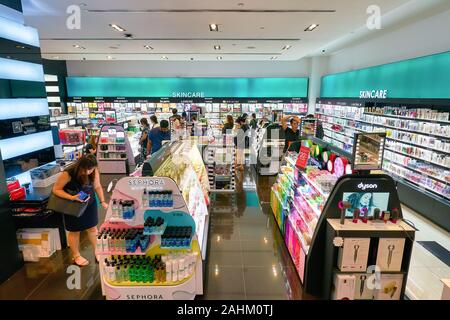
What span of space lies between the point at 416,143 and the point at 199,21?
5693 mm

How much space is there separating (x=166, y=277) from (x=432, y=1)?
24.9 feet

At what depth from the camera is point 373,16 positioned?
550 cm

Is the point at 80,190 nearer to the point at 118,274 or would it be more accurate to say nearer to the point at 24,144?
the point at 118,274

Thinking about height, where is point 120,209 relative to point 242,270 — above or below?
above

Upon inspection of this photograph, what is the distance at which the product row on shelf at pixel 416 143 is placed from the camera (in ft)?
19.2

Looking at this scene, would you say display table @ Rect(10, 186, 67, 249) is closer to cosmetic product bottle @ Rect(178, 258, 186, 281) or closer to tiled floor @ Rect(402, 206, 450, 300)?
cosmetic product bottle @ Rect(178, 258, 186, 281)

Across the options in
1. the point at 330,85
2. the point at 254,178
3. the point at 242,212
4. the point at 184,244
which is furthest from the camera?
the point at 330,85

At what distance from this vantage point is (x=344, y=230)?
2900 mm

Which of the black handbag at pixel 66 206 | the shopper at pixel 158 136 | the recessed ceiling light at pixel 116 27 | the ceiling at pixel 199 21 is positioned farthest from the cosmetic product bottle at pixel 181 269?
the recessed ceiling light at pixel 116 27

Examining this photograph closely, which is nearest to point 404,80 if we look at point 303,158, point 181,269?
point 303,158

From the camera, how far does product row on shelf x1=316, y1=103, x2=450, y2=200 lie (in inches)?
230

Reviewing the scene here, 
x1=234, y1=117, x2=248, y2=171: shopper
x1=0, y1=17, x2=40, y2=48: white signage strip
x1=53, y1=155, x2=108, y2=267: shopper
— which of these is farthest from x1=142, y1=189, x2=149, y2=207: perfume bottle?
x1=234, y1=117, x2=248, y2=171: shopper
